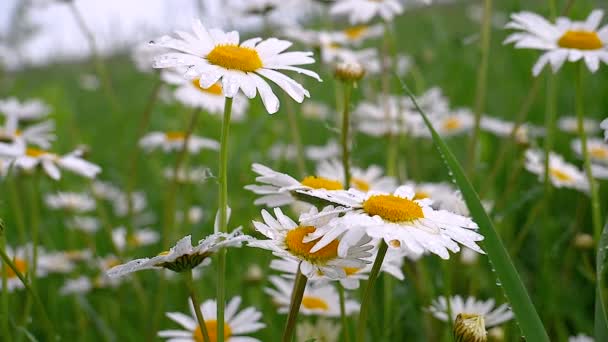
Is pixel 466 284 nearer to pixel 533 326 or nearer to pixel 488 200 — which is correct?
pixel 488 200

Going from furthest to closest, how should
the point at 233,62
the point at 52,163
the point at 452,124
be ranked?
1. the point at 452,124
2. the point at 52,163
3. the point at 233,62

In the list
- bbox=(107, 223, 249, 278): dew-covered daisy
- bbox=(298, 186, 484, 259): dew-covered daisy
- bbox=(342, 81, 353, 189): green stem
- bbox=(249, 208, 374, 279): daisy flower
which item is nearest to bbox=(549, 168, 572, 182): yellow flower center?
bbox=(342, 81, 353, 189): green stem

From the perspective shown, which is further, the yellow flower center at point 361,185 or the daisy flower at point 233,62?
the yellow flower center at point 361,185

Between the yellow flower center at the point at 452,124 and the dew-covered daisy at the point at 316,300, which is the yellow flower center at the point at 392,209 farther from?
the yellow flower center at the point at 452,124

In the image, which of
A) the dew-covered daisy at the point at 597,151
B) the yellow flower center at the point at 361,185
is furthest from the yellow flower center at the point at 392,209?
the dew-covered daisy at the point at 597,151

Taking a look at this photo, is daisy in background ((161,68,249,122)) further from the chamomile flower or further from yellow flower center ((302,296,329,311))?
the chamomile flower

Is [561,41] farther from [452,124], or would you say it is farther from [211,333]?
[452,124]

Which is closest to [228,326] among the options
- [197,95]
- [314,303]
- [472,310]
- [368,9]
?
[314,303]
